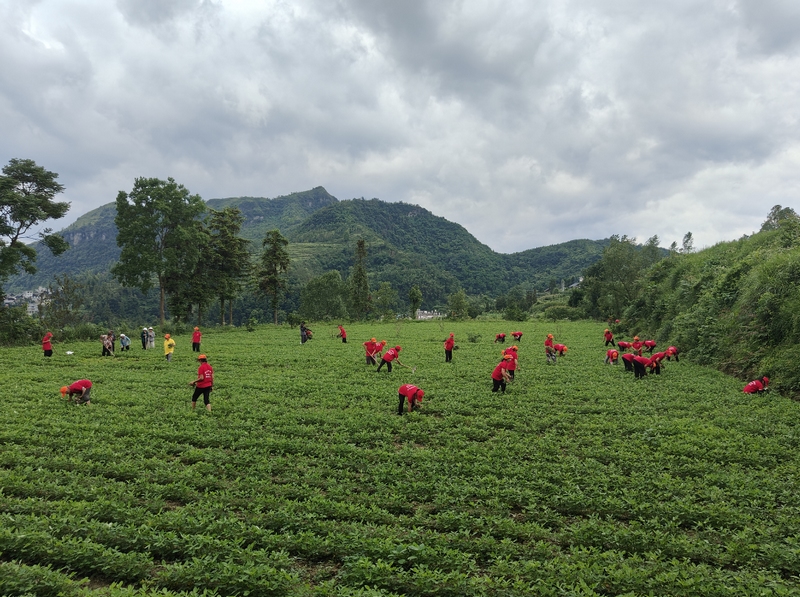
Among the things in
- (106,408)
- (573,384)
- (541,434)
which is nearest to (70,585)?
(106,408)

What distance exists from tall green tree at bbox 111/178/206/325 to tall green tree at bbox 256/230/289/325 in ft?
37.1

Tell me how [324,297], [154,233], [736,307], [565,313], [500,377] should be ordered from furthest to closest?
[324,297], [565,313], [154,233], [736,307], [500,377]

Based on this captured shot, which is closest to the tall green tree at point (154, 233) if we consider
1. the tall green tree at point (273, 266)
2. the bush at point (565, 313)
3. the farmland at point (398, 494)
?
Answer: the tall green tree at point (273, 266)

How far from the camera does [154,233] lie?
145 feet

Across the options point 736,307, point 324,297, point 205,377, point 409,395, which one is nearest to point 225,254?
point 324,297


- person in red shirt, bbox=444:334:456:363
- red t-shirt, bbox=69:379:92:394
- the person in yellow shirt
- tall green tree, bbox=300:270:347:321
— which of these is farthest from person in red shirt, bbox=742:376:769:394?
tall green tree, bbox=300:270:347:321

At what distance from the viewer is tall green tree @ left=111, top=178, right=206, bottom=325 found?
4284 centimetres

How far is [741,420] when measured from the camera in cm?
1236

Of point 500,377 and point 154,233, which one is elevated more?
point 154,233

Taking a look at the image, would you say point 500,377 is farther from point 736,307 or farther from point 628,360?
point 736,307

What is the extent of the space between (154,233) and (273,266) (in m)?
16.0

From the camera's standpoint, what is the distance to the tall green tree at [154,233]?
42844 millimetres

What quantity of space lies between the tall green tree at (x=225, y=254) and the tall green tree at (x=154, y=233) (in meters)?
4.30

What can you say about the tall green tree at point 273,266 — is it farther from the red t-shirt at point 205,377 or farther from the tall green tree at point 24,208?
the red t-shirt at point 205,377
